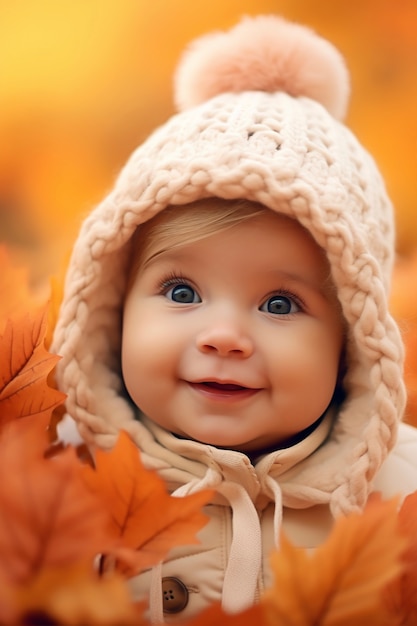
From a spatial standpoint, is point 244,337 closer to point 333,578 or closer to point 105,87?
point 333,578

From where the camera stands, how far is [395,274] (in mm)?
1733

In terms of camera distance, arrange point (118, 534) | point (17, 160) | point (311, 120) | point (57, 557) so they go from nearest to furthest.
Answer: point (57, 557) < point (118, 534) < point (311, 120) < point (17, 160)

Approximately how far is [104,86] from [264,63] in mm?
1218

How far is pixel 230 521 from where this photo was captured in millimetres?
943

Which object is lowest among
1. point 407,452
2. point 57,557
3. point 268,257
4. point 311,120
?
point 407,452

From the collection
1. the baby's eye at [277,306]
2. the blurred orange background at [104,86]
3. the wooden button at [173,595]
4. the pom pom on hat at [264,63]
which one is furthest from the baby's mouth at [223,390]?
the blurred orange background at [104,86]

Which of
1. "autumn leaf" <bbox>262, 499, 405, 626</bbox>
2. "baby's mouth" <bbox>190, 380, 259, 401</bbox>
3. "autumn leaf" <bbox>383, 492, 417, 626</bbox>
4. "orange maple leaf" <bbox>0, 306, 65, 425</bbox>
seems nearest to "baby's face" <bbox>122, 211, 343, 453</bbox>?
"baby's mouth" <bbox>190, 380, 259, 401</bbox>

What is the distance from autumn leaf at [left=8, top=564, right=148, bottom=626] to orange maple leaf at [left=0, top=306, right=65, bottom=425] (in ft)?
1.22

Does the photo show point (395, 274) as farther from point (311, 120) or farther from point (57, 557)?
point (57, 557)

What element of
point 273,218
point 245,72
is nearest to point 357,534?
point 273,218

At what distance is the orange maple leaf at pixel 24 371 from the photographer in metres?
0.86

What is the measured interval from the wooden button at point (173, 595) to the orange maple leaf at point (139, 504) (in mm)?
245

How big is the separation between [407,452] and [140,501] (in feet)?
1.90

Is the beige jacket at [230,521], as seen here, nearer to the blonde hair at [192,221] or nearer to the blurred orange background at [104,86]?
the blonde hair at [192,221]
